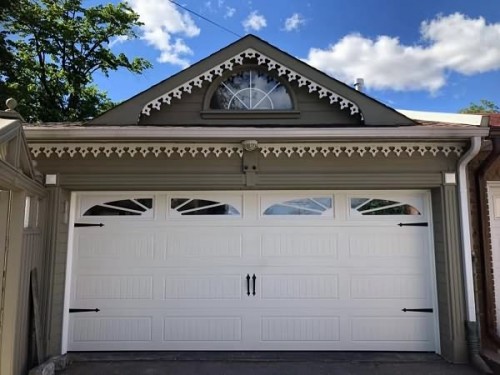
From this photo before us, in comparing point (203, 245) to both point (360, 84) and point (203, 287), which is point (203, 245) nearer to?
point (203, 287)

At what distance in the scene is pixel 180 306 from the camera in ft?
15.1

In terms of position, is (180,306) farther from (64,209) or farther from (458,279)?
(458,279)

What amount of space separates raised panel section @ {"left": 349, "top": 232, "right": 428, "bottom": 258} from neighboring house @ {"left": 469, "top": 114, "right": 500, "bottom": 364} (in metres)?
0.70

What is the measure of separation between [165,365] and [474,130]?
470 centimetres

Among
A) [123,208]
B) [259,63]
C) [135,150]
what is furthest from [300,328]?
[259,63]

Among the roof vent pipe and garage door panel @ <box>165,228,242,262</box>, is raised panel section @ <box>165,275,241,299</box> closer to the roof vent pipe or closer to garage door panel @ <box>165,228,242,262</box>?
garage door panel @ <box>165,228,242,262</box>

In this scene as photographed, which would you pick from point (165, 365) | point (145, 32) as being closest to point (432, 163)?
point (165, 365)

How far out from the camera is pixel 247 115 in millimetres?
4941

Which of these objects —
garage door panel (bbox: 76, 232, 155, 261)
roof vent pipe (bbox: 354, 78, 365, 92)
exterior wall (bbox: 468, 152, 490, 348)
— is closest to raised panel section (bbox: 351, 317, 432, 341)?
exterior wall (bbox: 468, 152, 490, 348)

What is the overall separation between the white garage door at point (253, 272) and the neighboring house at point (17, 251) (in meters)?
0.64

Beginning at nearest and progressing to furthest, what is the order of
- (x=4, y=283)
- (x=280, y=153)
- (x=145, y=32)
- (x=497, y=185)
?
(x=4, y=283), (x=280, y=153), (x=497, y=185), (x=145, y=32)

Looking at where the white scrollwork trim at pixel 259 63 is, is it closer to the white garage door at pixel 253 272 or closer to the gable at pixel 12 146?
the white garage door at pixel 253 272

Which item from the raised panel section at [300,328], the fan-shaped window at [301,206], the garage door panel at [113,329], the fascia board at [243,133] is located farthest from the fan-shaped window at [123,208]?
the raised panel section at [300,328]

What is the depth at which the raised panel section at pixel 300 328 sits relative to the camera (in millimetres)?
4559
